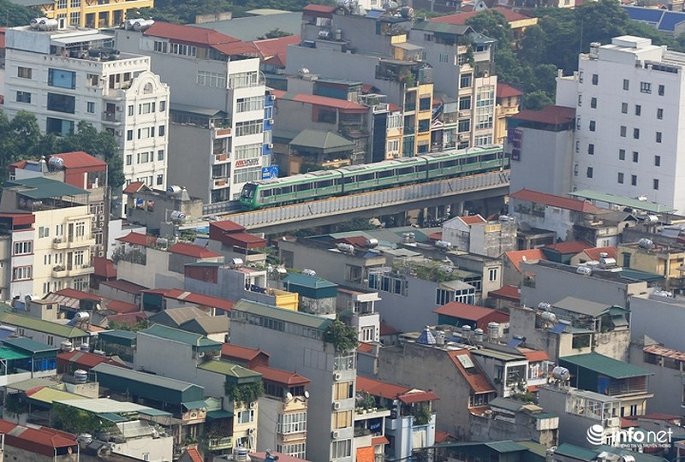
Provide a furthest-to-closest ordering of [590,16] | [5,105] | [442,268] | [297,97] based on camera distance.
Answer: [590,16], [297,97], [5,105], [442,268]

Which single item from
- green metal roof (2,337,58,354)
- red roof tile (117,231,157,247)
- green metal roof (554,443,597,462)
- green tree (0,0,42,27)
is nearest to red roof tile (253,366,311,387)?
green metal roof (2,337,58,354)

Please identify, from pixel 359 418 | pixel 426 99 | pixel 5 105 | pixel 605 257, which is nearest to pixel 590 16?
pixel 426 99

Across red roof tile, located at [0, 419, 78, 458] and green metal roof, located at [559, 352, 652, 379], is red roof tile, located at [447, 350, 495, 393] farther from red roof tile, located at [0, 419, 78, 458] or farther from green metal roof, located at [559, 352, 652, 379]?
red roof tile, located at [0, 419, 78, 458]

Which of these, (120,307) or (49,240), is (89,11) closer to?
(49,240)

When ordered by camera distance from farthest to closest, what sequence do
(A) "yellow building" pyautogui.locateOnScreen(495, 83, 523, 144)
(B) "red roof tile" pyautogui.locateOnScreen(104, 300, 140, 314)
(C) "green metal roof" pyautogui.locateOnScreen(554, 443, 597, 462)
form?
(A) "yellow building" pyautogui.locateOnScreen(495, 83, 523, 144), (B) "red roof tile" pyautogui.locateOnScreen(104, 300, 140, 314), (C) "green metal roof" pyautogui.locateOnScreen(554, 443, 597, 462)

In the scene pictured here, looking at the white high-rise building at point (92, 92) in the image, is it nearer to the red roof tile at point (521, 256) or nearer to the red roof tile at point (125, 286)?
the red roof tile at point (125, 286)

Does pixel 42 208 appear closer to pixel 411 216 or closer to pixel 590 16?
pixel 411 216

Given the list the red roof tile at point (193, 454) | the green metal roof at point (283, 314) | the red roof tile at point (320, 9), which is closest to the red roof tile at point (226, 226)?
the green metal roof at point (283, 314)
